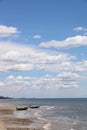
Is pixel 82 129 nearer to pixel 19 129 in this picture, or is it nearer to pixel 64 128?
pixel 64 128

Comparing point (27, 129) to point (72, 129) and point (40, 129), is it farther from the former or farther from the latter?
point (72, 129)

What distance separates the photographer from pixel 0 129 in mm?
44469

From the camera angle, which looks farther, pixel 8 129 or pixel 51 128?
pixel 51 128

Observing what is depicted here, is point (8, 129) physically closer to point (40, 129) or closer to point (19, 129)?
point (19, 129)

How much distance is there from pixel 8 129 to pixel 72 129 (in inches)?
372

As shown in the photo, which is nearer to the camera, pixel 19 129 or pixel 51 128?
pixel 19 129

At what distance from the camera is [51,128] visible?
49.5m

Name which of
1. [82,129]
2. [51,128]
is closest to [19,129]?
[51,128]

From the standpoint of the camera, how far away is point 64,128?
162 ft

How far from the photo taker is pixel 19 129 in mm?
45000

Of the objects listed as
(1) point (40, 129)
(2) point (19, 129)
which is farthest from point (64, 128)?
(2) point (19, 129)

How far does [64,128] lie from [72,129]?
5.00 feet

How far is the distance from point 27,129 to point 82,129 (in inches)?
347

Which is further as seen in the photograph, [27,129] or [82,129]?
[82,129]
